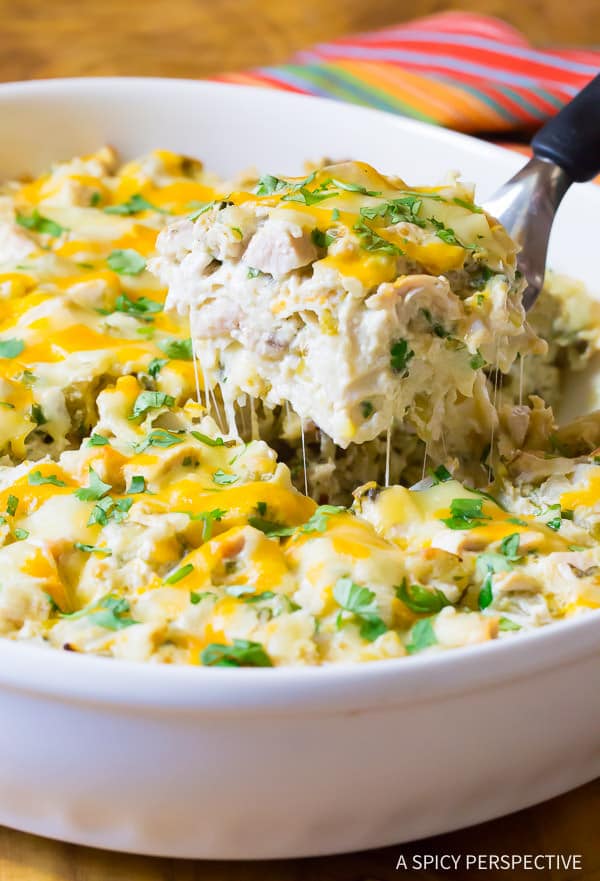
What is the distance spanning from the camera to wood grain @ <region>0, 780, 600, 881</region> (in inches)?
74.3

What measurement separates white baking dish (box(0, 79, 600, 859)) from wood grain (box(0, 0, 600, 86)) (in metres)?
3.48

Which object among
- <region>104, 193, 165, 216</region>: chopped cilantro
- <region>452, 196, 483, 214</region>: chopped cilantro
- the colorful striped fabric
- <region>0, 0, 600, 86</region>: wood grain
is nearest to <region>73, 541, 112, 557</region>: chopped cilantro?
<region>452, 196, 483, 214</region>: chopped cilantro

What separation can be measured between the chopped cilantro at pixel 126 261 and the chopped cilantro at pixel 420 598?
50.3 inches

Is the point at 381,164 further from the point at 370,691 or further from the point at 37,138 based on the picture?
the point at 370,691

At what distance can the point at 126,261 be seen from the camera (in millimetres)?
2955

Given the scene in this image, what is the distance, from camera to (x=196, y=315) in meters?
2.37

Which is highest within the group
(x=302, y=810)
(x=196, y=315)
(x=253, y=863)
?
(x=196, y=315)

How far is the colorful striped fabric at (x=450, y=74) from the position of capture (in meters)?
3.79

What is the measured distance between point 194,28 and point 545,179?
8.27 ft

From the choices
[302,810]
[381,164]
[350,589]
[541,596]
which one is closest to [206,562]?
[350,589]

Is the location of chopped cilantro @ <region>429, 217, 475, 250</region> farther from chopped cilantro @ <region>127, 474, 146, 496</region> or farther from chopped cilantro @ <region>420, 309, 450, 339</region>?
chopped cilantro @ <region>127, 474, 146, 496</region>

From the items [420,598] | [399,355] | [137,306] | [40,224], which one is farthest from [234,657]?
[40,224]

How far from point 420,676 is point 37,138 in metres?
2.56

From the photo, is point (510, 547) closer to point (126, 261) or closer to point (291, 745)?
point (291, 745)
